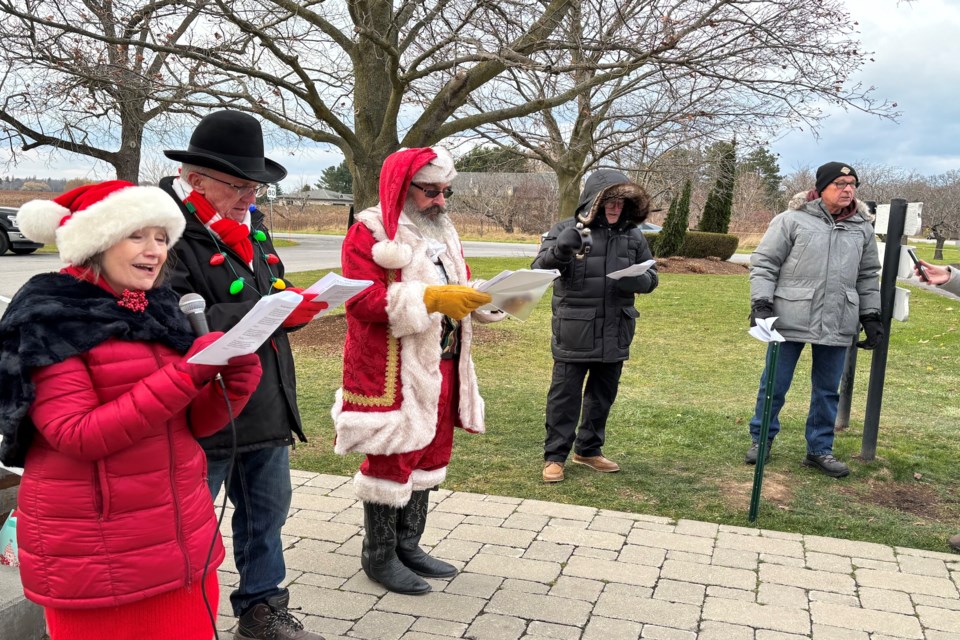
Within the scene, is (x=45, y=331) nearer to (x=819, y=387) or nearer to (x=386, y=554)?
(x=386, y=554)

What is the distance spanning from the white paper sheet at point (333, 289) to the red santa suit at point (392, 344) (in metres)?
0.60

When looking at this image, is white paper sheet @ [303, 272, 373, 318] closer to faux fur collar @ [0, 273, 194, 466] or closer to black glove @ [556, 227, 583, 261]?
faux fur collar @ [0, 273, 194, 466]

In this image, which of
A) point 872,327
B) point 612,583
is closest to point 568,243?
point 612,583

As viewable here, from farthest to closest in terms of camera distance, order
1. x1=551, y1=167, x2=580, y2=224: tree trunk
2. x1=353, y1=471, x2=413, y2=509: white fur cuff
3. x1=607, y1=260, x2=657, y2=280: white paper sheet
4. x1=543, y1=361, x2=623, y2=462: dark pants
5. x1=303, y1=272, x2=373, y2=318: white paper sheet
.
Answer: x1=551, y1=167, x2=580, y2=224: tree trunk, x1=543, y1=361, x2=623, y2=462: dark pants, x1=607, y1=260, x2=657, y2=280: white paper sheet, x1=353, y1=471, x2=413, y2=509: white fur cuff, x1=303, y1=272, x2=373, y2=318: white paper sheet

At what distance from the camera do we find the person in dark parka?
5.02 metres

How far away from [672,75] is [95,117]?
20.6ft

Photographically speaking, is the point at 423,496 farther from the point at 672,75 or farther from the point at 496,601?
the point at 672,75

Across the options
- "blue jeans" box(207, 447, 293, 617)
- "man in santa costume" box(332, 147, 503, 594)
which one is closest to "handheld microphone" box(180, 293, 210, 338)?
"blue jeans" box(207, 447, 293, 617)

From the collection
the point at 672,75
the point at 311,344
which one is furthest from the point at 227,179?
the point at 311,344

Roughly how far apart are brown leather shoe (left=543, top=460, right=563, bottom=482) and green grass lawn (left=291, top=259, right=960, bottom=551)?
0.07 m

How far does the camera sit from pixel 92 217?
2.08 metres

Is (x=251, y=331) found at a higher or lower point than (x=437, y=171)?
lower

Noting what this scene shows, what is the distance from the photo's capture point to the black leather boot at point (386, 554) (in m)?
3.67

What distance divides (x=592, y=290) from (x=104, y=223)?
11.4ft
